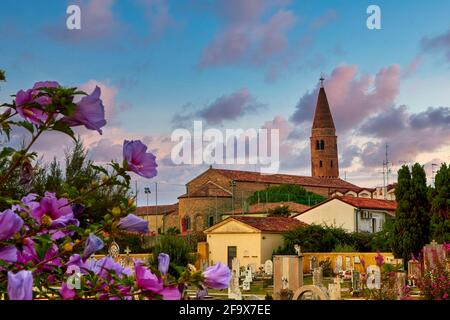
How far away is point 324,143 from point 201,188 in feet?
120

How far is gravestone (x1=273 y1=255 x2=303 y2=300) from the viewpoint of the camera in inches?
519

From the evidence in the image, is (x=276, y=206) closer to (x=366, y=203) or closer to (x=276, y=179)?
(x=366, y=203)

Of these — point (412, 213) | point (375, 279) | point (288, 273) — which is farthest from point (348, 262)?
point (288, 273)

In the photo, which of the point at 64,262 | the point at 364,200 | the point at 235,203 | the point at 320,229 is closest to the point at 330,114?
the point at 235,203

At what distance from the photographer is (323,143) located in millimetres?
93438

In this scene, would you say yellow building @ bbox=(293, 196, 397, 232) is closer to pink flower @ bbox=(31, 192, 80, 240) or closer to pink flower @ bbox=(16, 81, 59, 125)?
pink flower @ bbox=(31, 192, 80, 240)

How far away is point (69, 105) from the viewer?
4.72ft

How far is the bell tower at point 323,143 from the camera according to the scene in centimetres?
8819

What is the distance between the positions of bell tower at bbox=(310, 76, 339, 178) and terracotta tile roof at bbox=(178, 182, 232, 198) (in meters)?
29.0

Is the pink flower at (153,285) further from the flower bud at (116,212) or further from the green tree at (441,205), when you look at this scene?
the green tree at (441,205)

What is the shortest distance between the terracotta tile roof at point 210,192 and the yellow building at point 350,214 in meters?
18.4

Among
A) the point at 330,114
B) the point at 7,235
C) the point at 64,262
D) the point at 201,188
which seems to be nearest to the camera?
the point at 7,235

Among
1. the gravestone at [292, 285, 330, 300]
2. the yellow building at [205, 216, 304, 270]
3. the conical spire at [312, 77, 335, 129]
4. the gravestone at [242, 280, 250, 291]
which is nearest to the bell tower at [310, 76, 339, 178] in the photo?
the conical spire at [312, 77, 335, 129]
